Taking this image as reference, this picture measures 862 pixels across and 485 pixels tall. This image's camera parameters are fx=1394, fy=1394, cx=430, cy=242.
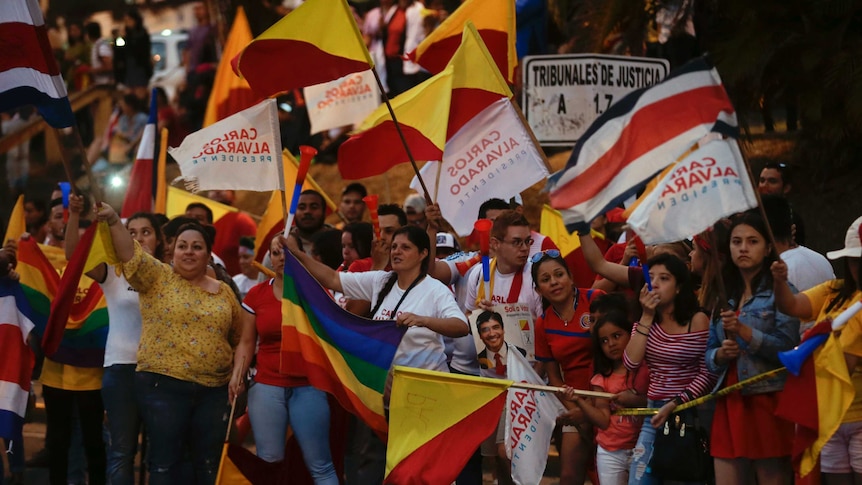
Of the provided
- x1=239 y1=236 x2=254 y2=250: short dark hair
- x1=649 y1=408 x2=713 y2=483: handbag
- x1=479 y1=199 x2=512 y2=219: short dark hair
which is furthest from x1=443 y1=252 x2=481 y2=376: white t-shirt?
x1=239 y1=236 x2=254 y2=250: short dark hair

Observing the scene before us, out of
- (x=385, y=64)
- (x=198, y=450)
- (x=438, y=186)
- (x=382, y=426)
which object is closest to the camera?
(x=382, y=426)

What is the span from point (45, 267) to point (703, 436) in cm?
539

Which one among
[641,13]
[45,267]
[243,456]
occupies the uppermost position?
[641,13]

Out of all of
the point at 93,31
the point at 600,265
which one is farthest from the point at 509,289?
the point at 93,31

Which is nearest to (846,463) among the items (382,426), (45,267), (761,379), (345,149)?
(761,379)

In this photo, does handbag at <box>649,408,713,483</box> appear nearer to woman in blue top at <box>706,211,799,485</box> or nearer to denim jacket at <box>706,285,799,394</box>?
woman in blue top at <box>706,211,799,485</box>

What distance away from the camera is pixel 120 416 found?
30.1ft

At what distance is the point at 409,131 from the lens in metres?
9.48

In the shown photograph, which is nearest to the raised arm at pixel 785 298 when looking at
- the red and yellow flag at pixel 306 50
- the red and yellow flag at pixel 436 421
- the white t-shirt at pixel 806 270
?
the white t-shirt at pixel 806 270

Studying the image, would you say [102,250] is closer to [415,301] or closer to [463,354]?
[415,301]

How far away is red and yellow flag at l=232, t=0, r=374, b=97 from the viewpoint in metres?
8.82

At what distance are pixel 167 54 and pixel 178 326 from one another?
1362 cm

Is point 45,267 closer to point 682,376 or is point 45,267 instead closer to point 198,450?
point 198,450

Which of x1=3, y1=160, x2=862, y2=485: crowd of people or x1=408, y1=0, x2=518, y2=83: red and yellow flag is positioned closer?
x1=3, y1=160, x2=862, y2=485: crowd of people
